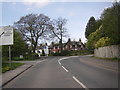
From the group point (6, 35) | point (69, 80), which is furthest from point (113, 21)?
point (69, 80)

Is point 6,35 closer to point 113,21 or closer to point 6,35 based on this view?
point 6,35

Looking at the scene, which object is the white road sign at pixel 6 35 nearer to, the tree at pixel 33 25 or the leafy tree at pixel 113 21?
the leafy tree at pixel 113 21

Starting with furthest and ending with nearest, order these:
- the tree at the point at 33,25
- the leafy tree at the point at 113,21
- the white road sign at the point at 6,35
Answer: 1. the tree at the point at 33,25
2. the leafy tree at the point at 113,21
3. the white road sign at the point at 6,35

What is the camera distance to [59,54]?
85.2 meters

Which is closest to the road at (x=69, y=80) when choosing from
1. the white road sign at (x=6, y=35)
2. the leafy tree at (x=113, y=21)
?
the white road sign at (x=6, y=35)

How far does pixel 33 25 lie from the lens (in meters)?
62.4

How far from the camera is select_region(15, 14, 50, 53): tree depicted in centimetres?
6188

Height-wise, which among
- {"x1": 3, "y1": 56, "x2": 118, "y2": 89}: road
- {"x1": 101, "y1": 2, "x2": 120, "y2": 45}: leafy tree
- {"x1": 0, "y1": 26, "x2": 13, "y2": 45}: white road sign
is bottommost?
{"x1": 3, "y1": 56, "x2": 118, "y2": 89}: road

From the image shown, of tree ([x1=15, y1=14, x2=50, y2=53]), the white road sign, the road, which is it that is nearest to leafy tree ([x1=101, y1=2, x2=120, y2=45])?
the road

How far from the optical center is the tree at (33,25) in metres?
61.9

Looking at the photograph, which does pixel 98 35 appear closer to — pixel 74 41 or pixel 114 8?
pixel 114 8

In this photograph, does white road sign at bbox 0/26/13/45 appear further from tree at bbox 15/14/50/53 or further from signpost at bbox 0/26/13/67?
tree at bbox 15/14/50/53

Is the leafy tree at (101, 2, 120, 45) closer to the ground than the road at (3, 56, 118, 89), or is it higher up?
higher up

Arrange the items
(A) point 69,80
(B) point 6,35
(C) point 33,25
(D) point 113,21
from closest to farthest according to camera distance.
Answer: (A) point 69,80
(B) point 6,35
(D) point 113,21
(C) point 33,25
